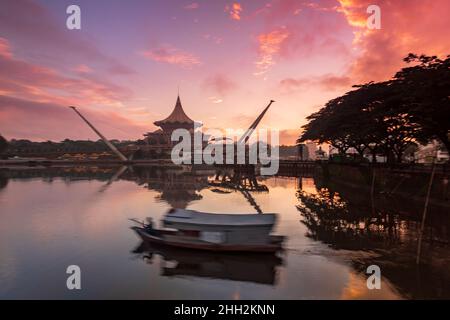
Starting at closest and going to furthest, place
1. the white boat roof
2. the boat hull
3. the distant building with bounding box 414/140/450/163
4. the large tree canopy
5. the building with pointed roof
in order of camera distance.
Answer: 1. the boat hull
2. the white boat roof
3. the large tree canopy
4. the distant building with bounding box 414/140/450/163
5. the building with pointed roof

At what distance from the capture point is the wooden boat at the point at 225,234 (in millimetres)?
14531

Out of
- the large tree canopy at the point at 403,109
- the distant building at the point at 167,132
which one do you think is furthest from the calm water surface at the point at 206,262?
the distant building at the point at 167,132

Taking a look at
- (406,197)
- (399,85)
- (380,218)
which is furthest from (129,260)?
(399,85)

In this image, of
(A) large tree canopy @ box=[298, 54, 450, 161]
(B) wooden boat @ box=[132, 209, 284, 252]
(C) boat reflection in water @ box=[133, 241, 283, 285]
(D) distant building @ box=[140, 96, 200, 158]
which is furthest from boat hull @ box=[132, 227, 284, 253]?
(D) distant building @ box=[140, 96, 200, 158]

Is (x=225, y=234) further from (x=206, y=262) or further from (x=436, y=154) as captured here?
(x=436, y=154)

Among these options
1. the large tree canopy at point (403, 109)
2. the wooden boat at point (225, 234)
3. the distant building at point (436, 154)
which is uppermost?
the large tree canopy at point (403, 109)

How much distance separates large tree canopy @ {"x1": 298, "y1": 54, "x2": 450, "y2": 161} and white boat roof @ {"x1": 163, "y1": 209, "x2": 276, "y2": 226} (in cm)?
1819

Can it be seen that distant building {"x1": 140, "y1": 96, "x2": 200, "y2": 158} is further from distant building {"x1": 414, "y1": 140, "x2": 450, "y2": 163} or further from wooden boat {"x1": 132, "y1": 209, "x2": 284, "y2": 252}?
wooden boat {"x1": 132, "y1": 209, "x2": 284, "y2": 252}

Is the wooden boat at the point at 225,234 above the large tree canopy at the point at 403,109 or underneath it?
underneath

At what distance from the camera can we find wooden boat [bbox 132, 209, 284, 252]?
1453 cm

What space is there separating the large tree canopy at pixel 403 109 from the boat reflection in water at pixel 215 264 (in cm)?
1980

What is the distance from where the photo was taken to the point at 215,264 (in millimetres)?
13648

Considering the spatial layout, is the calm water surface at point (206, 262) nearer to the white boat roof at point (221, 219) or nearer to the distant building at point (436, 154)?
the white boat roof at point (221, 219)
